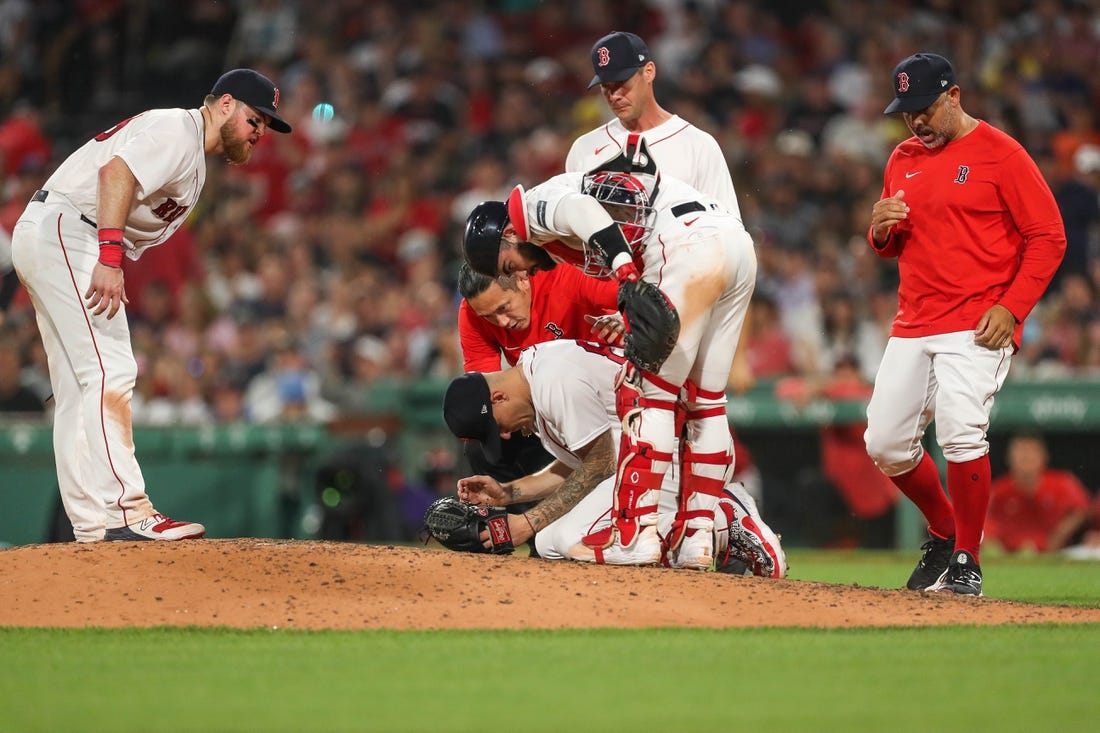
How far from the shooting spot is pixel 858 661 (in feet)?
14.4

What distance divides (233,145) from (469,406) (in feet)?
5.03

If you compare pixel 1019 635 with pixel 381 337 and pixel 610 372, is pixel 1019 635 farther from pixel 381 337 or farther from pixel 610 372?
pixel 381 337

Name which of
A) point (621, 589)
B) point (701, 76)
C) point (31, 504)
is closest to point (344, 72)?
point (701, 76)

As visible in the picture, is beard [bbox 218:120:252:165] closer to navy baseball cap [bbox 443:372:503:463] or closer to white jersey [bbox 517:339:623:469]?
navy baseball cap [bbox 443:372:503:463]

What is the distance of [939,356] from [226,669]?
335 cm

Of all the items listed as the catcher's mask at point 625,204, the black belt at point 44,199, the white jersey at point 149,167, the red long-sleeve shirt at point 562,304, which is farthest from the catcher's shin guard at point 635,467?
the black belt at point 44,199

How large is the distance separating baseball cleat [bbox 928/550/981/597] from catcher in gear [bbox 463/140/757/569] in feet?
3.19

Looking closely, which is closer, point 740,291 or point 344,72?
point 740,291

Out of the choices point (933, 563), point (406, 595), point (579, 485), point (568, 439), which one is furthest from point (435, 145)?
point (406, 595)

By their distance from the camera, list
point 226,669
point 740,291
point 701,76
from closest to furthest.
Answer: point 226,669, point 740,291, point 701,76

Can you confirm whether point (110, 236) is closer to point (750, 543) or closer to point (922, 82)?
point (750, 543)

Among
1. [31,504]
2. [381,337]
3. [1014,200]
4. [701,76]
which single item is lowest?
[31,504]

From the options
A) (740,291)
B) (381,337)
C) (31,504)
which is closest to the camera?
(740,291)

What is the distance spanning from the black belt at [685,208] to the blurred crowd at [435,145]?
5274 millimetres
